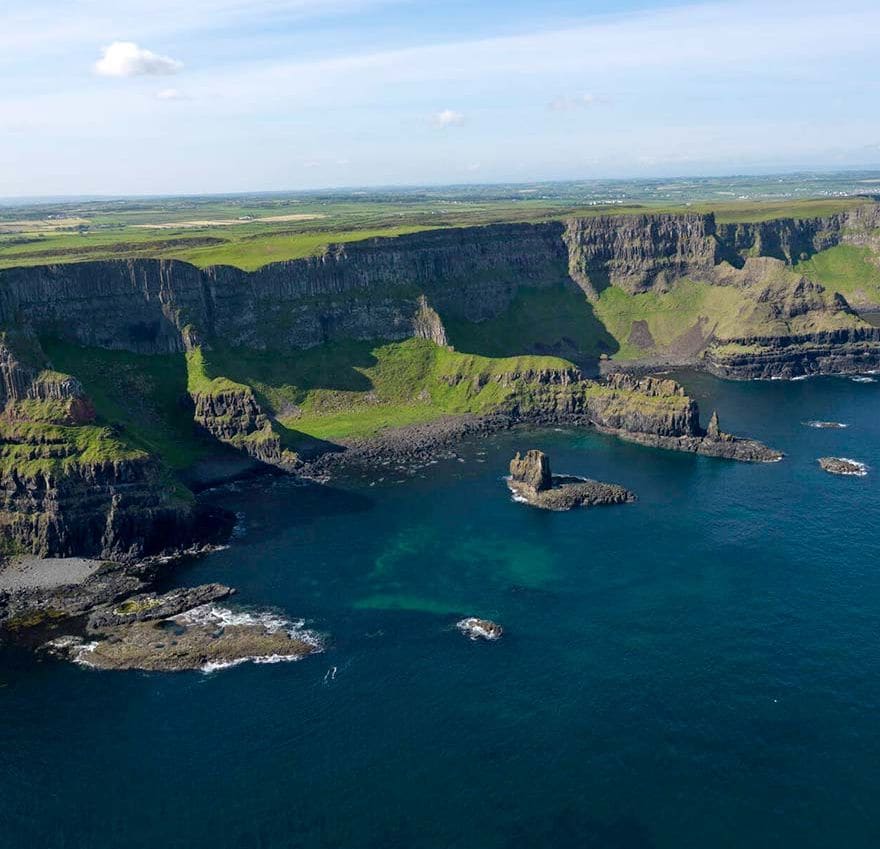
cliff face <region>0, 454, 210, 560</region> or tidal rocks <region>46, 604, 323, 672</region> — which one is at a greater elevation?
cliff face <region>0, 454, 210, 560</region>

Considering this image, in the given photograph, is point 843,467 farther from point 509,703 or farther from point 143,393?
point 143,393

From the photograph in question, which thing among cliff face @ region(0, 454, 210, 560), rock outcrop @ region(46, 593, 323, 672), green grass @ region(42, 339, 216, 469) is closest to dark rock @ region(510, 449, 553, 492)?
rock outcrop @ region(46, 593, 323, 672)

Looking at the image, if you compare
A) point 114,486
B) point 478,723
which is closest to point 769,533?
point 478,723

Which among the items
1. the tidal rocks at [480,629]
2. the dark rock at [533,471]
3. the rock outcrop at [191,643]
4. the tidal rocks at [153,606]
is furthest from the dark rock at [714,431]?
the tidal rocks at [153,606]

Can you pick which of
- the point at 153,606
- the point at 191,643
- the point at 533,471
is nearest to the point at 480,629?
the point at 191,643

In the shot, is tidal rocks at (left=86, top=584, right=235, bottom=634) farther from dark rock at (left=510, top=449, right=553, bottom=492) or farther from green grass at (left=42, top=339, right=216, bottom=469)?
dark rock at (left=510, top=449, right=553, bottom=492)

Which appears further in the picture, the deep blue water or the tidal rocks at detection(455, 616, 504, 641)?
the tidal rocks at detection(455, 616, 504, 641)
